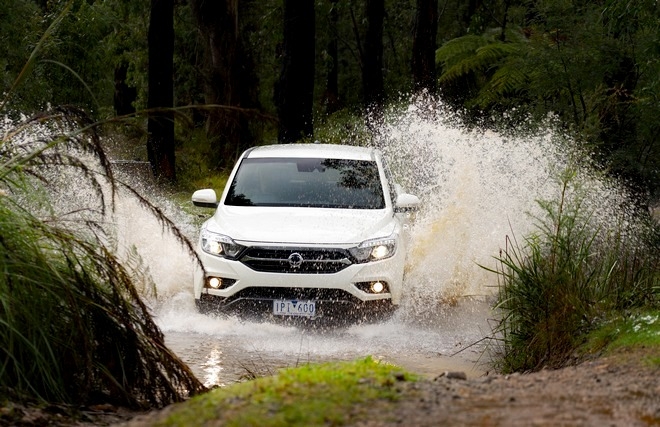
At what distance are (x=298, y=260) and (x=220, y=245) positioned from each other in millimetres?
789

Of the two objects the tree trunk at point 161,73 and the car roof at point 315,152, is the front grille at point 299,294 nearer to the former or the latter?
the car roof at point 315,152

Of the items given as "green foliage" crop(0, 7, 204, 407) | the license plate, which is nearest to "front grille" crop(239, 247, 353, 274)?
the license plate

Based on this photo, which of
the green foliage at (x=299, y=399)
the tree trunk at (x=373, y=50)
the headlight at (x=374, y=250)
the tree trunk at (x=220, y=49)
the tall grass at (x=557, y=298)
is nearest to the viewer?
the green foliage at (x=299, y=399)

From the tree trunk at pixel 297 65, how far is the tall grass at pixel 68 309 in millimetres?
17520

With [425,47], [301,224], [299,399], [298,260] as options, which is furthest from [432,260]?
[425,47]

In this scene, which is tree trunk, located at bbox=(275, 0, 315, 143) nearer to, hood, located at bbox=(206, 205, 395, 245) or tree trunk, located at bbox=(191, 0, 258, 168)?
tree trunk, located at bbox=(191, 0, 258, 168)

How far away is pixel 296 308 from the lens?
10227 millimetres

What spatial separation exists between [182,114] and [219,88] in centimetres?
2587

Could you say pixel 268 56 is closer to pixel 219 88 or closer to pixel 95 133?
pixel 219 88

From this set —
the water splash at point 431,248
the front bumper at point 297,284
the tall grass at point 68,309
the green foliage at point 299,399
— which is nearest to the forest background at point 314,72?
the tall grass at point 68,309

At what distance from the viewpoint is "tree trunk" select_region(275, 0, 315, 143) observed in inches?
984

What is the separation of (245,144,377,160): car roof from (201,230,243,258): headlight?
211 cm

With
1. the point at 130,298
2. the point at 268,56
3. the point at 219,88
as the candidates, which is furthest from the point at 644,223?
the point at 268,56

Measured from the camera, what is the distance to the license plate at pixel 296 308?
33.6 feet
